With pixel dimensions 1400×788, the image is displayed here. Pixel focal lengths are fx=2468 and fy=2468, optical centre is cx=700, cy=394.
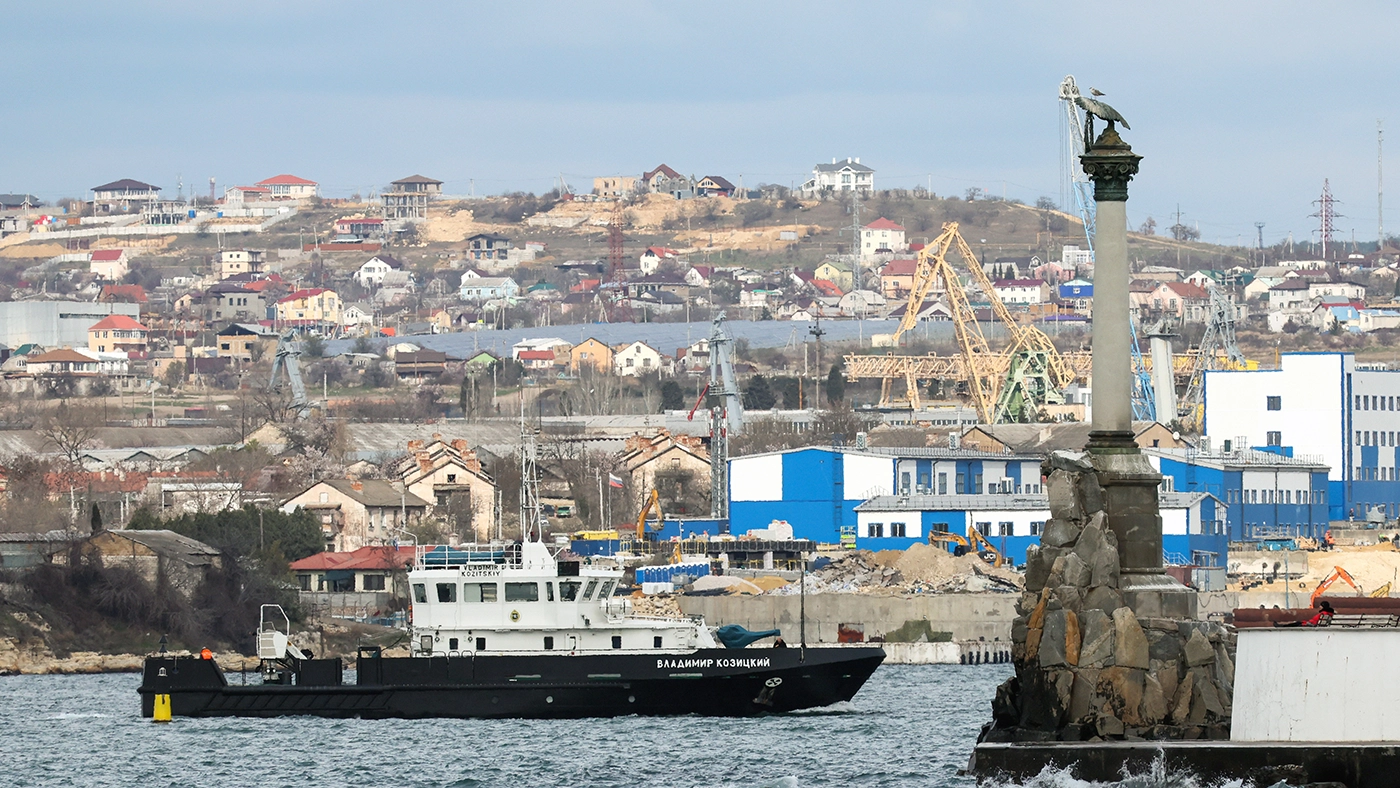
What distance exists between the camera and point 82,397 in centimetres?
18875

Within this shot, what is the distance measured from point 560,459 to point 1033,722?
9479 cm

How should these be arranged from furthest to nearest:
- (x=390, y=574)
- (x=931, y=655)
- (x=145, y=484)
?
1. (x=145, y=484)
2. (x=390, y=574)
3. (x=931, y=655)

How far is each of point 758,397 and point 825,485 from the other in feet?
241

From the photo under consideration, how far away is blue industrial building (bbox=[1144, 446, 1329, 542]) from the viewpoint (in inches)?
3900

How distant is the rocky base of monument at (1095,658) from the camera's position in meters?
35.2

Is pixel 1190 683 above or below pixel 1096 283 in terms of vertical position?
below

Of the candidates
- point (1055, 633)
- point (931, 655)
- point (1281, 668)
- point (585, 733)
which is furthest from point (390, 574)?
point (1281, 668)

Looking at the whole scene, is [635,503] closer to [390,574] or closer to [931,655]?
[390,574]

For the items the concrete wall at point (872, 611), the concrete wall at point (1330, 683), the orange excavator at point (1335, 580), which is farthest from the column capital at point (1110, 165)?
the orange excavator at point (1335, 580)

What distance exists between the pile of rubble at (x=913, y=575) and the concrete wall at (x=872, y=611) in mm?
929

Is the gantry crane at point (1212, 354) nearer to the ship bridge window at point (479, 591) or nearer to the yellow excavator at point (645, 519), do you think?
the yellow excavator at point (645, 519)

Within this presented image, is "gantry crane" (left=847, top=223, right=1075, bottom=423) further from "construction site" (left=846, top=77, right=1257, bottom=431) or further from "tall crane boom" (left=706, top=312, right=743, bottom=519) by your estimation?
"tall crane boom" (left=706, top=312, right=743, bottom=519)

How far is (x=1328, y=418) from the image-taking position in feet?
356

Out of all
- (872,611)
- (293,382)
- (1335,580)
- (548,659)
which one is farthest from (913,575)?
(293,382)
